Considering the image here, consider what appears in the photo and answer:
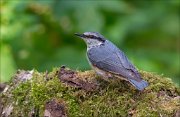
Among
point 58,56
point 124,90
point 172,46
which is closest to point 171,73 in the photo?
point 172,46

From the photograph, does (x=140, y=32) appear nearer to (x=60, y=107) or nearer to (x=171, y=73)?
(x=171, y=73)

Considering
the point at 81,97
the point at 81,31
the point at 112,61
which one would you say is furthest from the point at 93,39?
the point at 81,31

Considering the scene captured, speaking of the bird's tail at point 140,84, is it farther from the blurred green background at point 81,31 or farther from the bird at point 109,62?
the blurred green background at point 81,31

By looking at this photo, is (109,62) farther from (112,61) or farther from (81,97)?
(81,97)

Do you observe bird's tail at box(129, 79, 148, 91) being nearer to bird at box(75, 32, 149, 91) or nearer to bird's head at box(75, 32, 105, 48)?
bird at box(75, 32, 149, 91)

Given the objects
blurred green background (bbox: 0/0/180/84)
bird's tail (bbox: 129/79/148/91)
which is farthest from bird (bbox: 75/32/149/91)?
blurred green background (bbox: 0/0/180/84)
